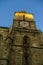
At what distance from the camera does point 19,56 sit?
31203mm

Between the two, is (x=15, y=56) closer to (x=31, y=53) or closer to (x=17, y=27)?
(x=31, y=53)

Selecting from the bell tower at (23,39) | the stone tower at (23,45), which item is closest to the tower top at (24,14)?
the bell tower at (23,39)

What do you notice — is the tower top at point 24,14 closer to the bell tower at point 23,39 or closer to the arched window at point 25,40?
the bell tower at point 23,39

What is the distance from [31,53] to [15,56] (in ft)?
7.29

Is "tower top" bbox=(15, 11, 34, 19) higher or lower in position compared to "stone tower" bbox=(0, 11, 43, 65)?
higher

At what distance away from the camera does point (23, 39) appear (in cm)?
3341

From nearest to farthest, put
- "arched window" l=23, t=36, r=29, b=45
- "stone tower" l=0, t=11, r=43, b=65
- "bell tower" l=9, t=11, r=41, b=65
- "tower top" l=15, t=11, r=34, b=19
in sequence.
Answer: "stone tower" l=0, t=11, r=43, b=65, "bell tower" l=9, t=11, r=41, b=65, "arched window" l=23, t=36, r=29, b=45, "tower top" l=15, t=11, r=34, b=19

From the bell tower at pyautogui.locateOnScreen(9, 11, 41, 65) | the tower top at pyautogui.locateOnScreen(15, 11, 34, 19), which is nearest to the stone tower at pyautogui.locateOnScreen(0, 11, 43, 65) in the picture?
the bell tower at pyautogui.locateOnScreen(9, 11, 41, 65)

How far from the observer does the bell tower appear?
3112 centimetres

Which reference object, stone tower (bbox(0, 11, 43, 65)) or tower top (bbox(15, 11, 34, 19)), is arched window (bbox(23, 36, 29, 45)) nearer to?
stone tower (bbox(0, 11, 43, 65))

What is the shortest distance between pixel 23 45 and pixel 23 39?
1194 mm

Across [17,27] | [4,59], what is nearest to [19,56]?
[4,59]

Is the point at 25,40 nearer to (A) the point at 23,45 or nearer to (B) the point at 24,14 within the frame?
(A) the point at 23,45

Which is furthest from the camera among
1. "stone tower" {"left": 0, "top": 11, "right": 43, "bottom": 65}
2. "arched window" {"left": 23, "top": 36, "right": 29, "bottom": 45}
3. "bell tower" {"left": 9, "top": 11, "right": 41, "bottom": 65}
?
A: "arched window" {"left": 23, "top": 36, "right": 29, "bottom": 45}
